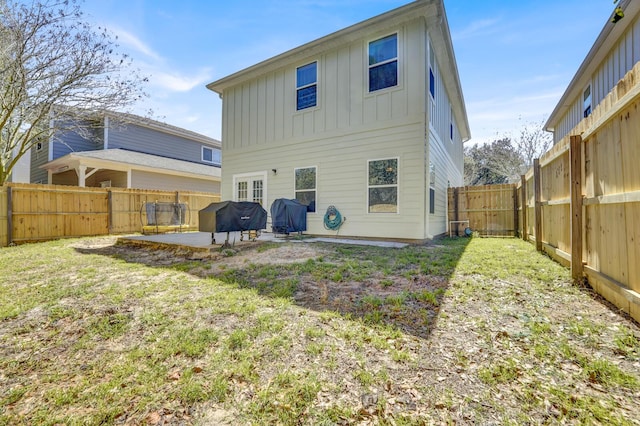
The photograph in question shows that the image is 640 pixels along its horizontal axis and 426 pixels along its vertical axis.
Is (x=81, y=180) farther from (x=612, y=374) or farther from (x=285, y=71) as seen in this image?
(x=612, y=374)

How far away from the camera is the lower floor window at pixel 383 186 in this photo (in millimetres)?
7383

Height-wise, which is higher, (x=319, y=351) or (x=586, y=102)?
(x=586, y=102)

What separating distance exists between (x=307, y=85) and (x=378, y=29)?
2517 mm

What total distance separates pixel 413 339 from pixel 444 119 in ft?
31.3

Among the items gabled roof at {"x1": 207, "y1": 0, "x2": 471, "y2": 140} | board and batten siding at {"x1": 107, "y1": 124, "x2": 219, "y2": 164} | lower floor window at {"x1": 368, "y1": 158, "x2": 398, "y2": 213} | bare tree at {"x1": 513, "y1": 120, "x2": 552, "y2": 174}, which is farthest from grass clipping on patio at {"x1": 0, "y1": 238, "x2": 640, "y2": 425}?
bare tree at {"x1": 513, "y1": 120, "x2": 552, "y2": 174}

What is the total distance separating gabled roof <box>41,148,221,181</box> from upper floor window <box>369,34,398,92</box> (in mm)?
10455

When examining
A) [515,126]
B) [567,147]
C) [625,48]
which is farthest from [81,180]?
[515,126]

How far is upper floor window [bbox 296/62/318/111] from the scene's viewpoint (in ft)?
28.8

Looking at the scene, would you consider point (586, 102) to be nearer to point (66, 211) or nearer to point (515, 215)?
point (515, 215)

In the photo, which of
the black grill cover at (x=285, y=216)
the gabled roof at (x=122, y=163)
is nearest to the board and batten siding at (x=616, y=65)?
the black grill cover at (x=285, y=216)

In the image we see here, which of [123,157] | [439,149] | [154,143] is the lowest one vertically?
[439,149]

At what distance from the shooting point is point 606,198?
2.79 meters

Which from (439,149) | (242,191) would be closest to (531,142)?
(439,149)

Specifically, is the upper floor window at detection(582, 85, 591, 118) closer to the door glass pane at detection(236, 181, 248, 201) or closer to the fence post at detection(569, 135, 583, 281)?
the fence post at detection(569, 135, 583, 281)
